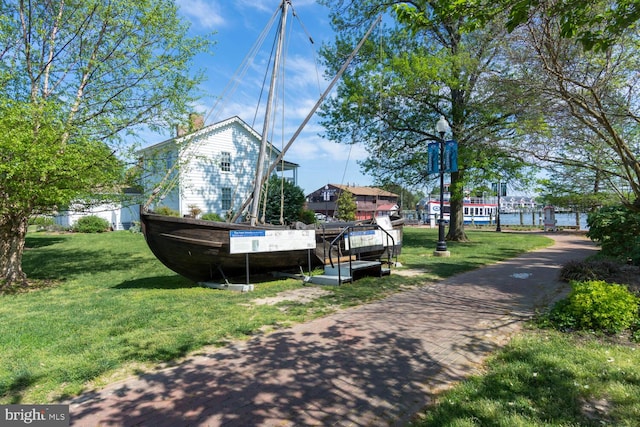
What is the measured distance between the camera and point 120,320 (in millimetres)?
5730

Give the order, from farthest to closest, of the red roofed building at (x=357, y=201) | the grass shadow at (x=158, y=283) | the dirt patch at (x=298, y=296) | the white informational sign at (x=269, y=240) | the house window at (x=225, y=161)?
1. the red roofed building at (x=357, y=201)
2. the house window at (x=225, y=161)
3. the grass shadow at (x=158, y=283)
4. the white informational sign at (x=269, y=240)
5. the dirt patch at (x=298, y=296)

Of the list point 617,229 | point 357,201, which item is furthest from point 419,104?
point 357,201

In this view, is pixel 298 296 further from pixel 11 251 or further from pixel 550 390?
pixel 11 251

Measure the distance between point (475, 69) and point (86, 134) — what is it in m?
14.6

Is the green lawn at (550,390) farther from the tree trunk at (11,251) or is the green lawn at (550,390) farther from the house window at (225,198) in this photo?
the house window at (225,198)

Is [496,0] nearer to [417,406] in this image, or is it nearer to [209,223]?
[417,406]

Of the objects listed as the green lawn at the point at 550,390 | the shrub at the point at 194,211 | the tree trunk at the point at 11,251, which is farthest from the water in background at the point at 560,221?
the tree trunk at the point at 11,251

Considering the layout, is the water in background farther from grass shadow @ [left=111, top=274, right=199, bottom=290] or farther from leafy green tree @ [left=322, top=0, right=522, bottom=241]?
grass shadow @ [left=111, top=274, right=199, bottom=290]

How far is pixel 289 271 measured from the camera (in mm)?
10109

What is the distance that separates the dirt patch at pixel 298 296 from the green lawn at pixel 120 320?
221 millimetres

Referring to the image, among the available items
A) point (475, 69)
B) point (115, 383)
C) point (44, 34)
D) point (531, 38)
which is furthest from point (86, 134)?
point (475, 69)

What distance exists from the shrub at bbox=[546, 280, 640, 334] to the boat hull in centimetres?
587

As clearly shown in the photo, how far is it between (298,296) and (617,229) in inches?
354

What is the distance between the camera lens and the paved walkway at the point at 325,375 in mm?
3031
